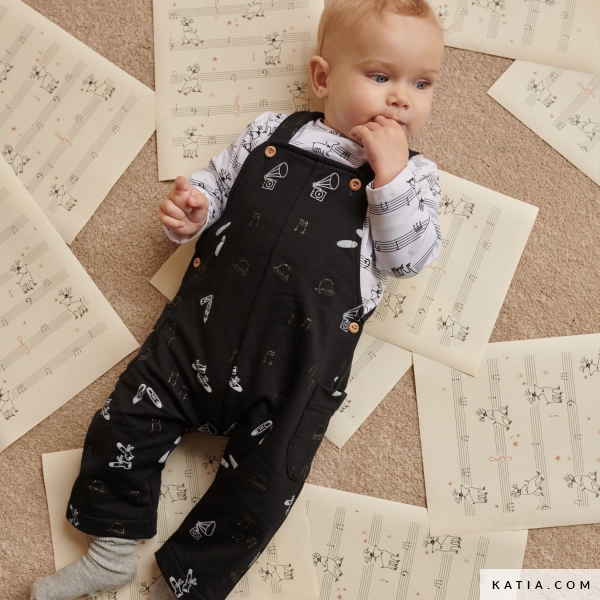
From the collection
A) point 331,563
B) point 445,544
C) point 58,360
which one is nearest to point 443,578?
point 445,544

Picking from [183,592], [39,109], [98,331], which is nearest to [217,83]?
[39,109]

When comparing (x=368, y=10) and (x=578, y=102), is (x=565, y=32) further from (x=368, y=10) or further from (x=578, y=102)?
(x=368, y=10)

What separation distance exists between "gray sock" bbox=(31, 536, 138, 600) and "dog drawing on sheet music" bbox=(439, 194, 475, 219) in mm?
595

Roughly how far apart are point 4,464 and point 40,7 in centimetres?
64

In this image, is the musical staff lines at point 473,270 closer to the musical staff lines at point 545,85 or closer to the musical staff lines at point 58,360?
the musical staff lines at point 545,85

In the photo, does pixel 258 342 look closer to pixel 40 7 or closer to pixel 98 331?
pixel 98 331

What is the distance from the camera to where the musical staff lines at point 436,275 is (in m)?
0.82

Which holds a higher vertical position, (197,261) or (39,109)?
(39,109)

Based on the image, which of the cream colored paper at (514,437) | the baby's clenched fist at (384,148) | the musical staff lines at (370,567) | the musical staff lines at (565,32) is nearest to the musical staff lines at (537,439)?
the cream colored paper at (514,437)

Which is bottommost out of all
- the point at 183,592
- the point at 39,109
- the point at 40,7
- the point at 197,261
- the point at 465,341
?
the point at 183,592

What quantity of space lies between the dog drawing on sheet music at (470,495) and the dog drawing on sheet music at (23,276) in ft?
2.08

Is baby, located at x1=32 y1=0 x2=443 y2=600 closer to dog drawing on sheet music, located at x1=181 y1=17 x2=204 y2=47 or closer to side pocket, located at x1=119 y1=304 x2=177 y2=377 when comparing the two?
side pocket, located at x1=119 y1=304 x2=177 y2=377

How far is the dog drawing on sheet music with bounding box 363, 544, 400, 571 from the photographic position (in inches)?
31.2

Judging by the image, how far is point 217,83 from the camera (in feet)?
2.75
